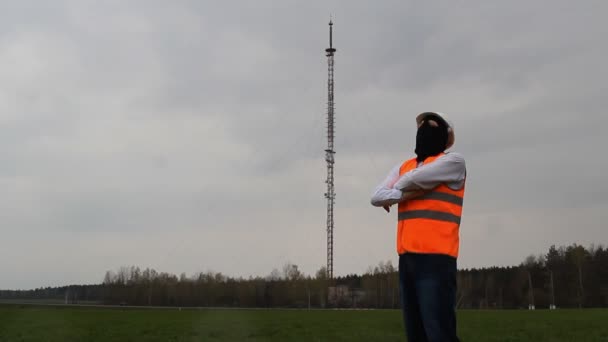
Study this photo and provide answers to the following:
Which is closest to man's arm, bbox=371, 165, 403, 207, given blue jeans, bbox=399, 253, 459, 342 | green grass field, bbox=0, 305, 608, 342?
blue jeans, bbox=399, 253, 459, 342

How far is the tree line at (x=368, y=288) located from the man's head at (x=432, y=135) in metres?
89.7

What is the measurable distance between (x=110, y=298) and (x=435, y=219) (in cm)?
12649

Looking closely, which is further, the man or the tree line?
the tree line

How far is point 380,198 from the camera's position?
4293 mm

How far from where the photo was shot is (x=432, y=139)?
439 centimetres

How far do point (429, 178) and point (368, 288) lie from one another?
421 feet

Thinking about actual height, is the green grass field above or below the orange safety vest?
below

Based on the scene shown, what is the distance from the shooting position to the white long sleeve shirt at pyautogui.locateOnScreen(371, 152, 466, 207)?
4.12 meters

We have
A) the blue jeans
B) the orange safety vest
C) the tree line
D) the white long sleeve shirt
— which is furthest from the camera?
the tree line

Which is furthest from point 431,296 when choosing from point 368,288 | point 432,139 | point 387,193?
point 368,288

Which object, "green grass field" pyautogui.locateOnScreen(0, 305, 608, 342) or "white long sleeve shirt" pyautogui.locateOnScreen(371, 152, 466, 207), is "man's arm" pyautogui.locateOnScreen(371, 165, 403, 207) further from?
"green grass field" pyautogui.locateOnScreen(0, 305, 608, 342)

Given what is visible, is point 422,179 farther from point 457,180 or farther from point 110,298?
point 110,298

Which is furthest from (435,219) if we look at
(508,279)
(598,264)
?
(508,279)

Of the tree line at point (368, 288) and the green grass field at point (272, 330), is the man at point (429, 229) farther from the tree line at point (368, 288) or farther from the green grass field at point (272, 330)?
the tree line at point (368, 288)
